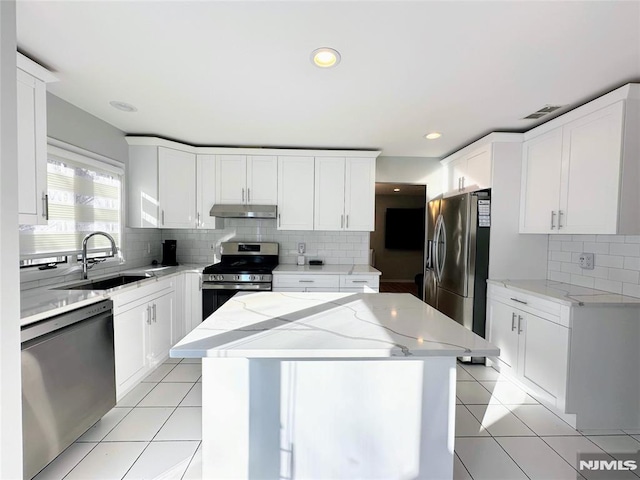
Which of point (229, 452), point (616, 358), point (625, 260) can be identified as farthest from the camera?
point (625, 260)

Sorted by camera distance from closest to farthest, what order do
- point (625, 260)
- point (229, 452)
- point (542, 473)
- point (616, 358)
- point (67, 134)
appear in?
point (229, 452)
point (542, 473)
point (616, 358)
point (625, 260)
point (67, 134)

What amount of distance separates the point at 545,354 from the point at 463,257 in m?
1.08

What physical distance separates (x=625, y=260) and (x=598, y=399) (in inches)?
41.3

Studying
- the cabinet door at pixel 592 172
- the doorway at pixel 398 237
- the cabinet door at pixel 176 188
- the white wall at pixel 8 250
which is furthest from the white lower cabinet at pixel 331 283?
the doorway at pixel 398 237

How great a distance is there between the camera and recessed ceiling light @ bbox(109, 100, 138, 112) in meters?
2.45

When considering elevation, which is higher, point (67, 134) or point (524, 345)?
point (67, 134)

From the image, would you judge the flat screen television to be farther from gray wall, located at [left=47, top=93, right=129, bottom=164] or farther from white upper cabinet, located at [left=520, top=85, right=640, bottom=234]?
gray wall, located at [left=47, top=93, right=129, bottom=164]

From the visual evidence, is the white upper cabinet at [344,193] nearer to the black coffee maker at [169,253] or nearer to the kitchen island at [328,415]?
the black coffee maker at [169,253]

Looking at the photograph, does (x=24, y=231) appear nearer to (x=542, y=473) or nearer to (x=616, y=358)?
(x=542, y=473)

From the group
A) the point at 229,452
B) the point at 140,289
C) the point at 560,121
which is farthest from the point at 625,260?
the point at 140,289

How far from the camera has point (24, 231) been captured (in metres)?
2.06

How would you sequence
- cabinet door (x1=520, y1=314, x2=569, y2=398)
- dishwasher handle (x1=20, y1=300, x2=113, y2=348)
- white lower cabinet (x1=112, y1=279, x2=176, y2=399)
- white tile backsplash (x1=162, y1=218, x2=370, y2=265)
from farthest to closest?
white tile backsplash (x1=162, y1=218, x2=370, y2=265), white lower cabinet (x1=112, y1=279, x2=176, y2=399), cabinet door (x1=520, y1=314, x2=569, y2=398), dishwasher handle (x1=20, y1=300, x2=113, y2=348)

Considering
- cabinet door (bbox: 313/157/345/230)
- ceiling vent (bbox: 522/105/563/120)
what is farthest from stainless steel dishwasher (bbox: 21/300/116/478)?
ceiling vent (bbox: 522/105/563/120)

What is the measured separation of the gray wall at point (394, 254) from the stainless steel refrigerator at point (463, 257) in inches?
169
